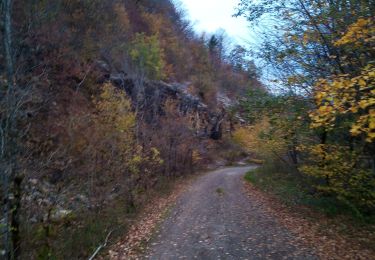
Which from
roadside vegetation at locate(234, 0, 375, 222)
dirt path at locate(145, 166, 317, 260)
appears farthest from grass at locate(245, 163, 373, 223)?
dirt path at locate(145, 166, 317, 260)

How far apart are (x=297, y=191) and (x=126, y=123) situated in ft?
26.0

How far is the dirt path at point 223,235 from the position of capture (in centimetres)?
759

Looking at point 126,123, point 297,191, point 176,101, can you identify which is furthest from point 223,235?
point 176,101

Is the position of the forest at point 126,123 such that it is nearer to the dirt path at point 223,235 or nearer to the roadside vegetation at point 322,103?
the roadside vegetation at point 322,103

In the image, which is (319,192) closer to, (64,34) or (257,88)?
(257,88)

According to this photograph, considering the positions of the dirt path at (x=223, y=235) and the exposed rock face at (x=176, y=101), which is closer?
the dirt path at (x=223, y=235)

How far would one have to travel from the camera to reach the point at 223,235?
896cm

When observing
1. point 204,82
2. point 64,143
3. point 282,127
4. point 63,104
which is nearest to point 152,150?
point 63,104

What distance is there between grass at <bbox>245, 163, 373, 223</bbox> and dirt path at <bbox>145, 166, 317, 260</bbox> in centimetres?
151

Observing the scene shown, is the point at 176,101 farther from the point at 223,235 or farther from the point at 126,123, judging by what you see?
the point at 223,235

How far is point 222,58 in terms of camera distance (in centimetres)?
6719

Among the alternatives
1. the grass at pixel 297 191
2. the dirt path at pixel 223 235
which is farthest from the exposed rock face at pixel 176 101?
the dirt path at pixel 223 235

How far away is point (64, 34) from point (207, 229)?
15183 millimetres

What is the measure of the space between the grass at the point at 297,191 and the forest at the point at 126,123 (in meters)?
0.06
